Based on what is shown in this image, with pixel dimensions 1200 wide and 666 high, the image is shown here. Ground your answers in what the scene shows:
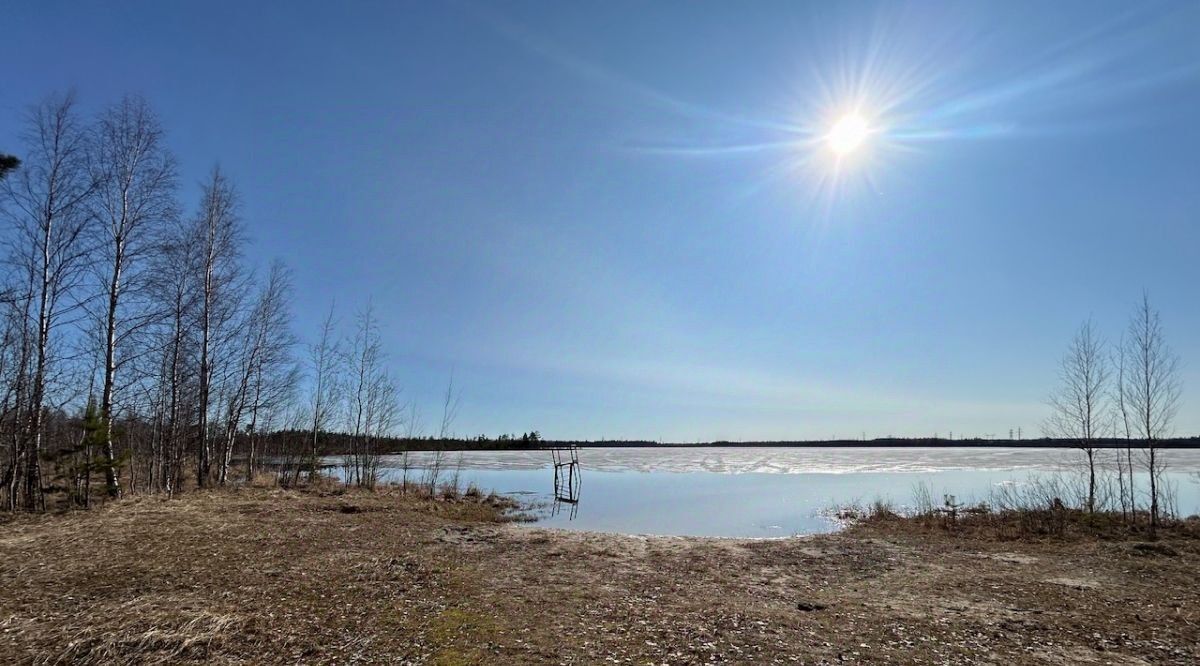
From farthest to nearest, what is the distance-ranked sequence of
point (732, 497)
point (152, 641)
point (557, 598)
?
1. point (732, 497)
2. point (557, 598)
3. point (152, 641)

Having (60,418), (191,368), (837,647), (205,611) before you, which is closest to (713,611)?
(837,647)

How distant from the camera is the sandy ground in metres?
6.38

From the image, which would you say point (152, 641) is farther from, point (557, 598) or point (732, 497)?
point (732, 497)

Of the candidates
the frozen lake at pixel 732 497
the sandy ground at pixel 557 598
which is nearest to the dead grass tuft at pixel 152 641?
the sandy ground at pixel 557 598

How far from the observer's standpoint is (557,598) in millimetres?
8789

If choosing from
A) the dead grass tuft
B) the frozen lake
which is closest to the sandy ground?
the dead grass tuft

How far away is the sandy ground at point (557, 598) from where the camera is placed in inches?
251

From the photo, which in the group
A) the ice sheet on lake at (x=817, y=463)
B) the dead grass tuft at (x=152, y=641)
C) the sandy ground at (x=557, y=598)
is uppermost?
the dead grass tuft at (x=152, y=641)

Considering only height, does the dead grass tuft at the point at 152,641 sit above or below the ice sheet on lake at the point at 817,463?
above

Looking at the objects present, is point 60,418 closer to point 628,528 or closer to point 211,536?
point 211,536

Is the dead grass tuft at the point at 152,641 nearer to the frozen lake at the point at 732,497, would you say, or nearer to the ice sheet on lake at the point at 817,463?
the frozen lake at the point at 732,497

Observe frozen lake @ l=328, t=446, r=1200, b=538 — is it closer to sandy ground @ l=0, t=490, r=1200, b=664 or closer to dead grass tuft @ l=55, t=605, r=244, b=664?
sandy ground @ l=0, t=490, r=1200, b=664

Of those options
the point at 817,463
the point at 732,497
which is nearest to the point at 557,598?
the point at 732,497

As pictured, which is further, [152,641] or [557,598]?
[557,598]
